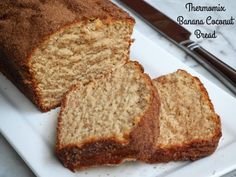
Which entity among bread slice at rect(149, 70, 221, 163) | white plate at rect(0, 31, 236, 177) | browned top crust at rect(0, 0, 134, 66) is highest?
browned top crust at rect(0, 0, 134, 66)

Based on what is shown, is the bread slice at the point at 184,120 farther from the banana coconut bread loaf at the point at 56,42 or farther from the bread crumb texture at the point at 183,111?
the banana coconut bread loaf at the point at 56,42

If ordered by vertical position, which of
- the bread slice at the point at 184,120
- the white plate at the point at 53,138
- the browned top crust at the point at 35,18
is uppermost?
the browned top crust at the point at 35,18

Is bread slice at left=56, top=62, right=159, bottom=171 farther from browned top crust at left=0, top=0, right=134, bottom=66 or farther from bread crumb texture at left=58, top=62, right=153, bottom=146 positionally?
browned top crust at left=0, top=0, right=134, bottom=66

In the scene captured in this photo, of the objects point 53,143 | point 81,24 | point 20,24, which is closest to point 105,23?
point 81,24

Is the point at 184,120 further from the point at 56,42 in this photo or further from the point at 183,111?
the point at 56,42

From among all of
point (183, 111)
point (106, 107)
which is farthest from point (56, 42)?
point (183, 111)

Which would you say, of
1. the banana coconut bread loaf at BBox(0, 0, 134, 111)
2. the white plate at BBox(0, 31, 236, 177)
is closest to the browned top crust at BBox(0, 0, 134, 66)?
the banana coconut bread loaf at BBox(0, 0, 134, 111)

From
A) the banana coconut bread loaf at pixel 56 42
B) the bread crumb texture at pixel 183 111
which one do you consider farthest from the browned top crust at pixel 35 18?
the bread crumb texture at pixel 183 111
